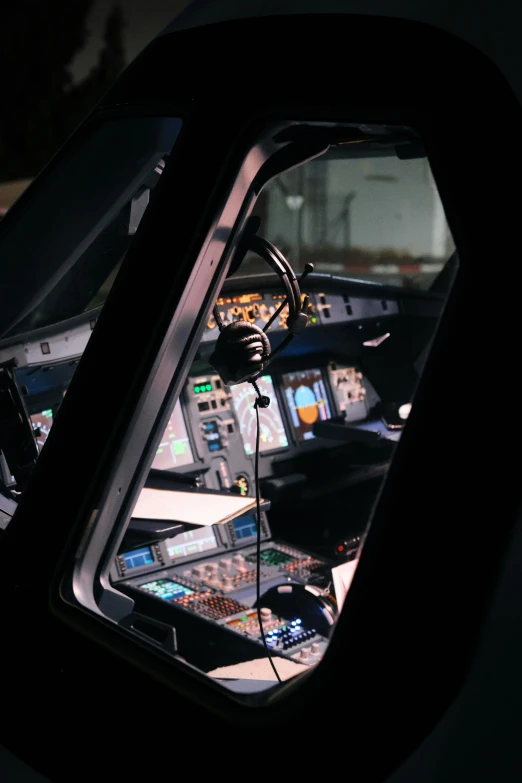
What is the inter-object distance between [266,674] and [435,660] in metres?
1.14

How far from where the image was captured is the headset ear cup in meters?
1.44

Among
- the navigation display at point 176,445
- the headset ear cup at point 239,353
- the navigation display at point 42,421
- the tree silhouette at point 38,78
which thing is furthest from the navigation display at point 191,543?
the tree silhouette at point 38,78

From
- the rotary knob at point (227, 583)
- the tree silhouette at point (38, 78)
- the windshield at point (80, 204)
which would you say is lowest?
the rotary knob at point (227, 583)

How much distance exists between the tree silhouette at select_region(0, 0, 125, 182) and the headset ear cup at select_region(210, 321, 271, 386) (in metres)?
13.4

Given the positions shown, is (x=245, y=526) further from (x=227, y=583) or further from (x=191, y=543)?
(x=227, y=583)

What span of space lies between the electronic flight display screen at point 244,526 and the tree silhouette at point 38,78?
39.4 ft

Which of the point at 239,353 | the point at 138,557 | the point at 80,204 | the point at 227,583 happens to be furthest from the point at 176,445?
the point at 80,204

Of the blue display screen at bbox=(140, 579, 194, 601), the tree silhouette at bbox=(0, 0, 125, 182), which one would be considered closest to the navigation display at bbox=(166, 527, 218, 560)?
the blue display screen at bbox=(140, 579, 194, 601)

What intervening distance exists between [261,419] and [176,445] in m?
0.45

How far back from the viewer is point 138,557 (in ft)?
9.32

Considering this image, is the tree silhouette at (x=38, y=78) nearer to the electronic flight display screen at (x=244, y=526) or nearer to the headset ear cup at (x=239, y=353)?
the electronic flight display screen at (x=244, y=526)

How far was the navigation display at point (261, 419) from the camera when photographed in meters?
3.34

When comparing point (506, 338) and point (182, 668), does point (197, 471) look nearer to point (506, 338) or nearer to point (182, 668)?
point (182, 668)

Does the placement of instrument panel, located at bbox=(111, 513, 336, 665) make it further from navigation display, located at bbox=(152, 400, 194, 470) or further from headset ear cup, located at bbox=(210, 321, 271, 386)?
headset ear cup, located at bbox=(210, 321, 271, 386)
